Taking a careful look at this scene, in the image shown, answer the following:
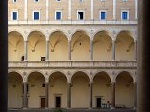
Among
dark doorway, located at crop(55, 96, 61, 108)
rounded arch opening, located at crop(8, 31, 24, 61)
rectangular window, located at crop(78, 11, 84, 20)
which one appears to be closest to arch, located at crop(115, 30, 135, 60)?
rectangular window, located at crop(78, 11, 84, 20)

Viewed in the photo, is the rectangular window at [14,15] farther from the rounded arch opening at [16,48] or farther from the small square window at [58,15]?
the small square window at [58,15]

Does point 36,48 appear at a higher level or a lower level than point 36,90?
higher

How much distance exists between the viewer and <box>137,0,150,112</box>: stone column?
5807 millimetres

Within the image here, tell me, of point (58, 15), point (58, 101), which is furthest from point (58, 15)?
point (58, 101)

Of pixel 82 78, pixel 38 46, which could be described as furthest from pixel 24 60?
pixel 82 78

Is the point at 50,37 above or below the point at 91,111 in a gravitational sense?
above

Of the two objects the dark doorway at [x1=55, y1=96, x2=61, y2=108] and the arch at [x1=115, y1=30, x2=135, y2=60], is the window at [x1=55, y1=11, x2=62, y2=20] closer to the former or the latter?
the arch at [x1=115, y1=30, x2=135, y2=60]

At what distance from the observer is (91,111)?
35.2 meters

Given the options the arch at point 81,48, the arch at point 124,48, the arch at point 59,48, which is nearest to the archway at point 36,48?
the arch at point 59,48
